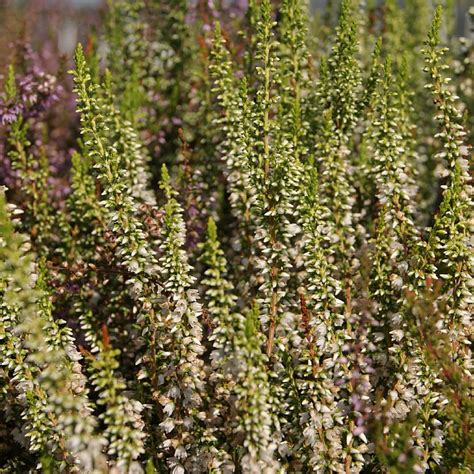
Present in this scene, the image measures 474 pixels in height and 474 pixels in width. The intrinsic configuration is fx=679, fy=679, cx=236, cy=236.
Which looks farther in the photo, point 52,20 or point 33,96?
point 52,20

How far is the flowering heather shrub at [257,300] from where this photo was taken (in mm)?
2646

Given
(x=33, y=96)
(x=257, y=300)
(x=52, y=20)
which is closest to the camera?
(x=257, y=300)

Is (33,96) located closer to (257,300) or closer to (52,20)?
(257,300)

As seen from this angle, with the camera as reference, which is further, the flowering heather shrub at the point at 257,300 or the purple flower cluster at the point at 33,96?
the purple flower cluster at the point at 33,96

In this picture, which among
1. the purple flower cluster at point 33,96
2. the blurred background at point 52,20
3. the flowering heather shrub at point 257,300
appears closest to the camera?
the flowering heather shrub at point 257,300

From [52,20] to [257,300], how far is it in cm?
648

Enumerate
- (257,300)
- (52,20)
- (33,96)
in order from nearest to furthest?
(257,300) → (33,96) → (52,20)

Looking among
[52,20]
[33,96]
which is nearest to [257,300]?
[33,96]

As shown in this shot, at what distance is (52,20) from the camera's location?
8.32 metres

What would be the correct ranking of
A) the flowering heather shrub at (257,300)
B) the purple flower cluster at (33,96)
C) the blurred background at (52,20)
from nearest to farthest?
1. the flowering heather shrub at (257,300)
2. the purple flower cluster at (33,96)
3. the blurred background at (52,20)

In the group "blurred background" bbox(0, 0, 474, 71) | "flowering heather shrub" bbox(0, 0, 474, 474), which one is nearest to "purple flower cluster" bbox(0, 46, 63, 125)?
"flowering heather shrub" bbox(0, 0, 474, 474)

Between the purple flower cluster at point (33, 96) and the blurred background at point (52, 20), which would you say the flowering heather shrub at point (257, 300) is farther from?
the blurred background at point (52, 20)

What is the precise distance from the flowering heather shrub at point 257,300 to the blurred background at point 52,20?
6.67 ft

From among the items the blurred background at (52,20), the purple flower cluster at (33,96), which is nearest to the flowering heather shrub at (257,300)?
the purple flower cluster at (33,96)
